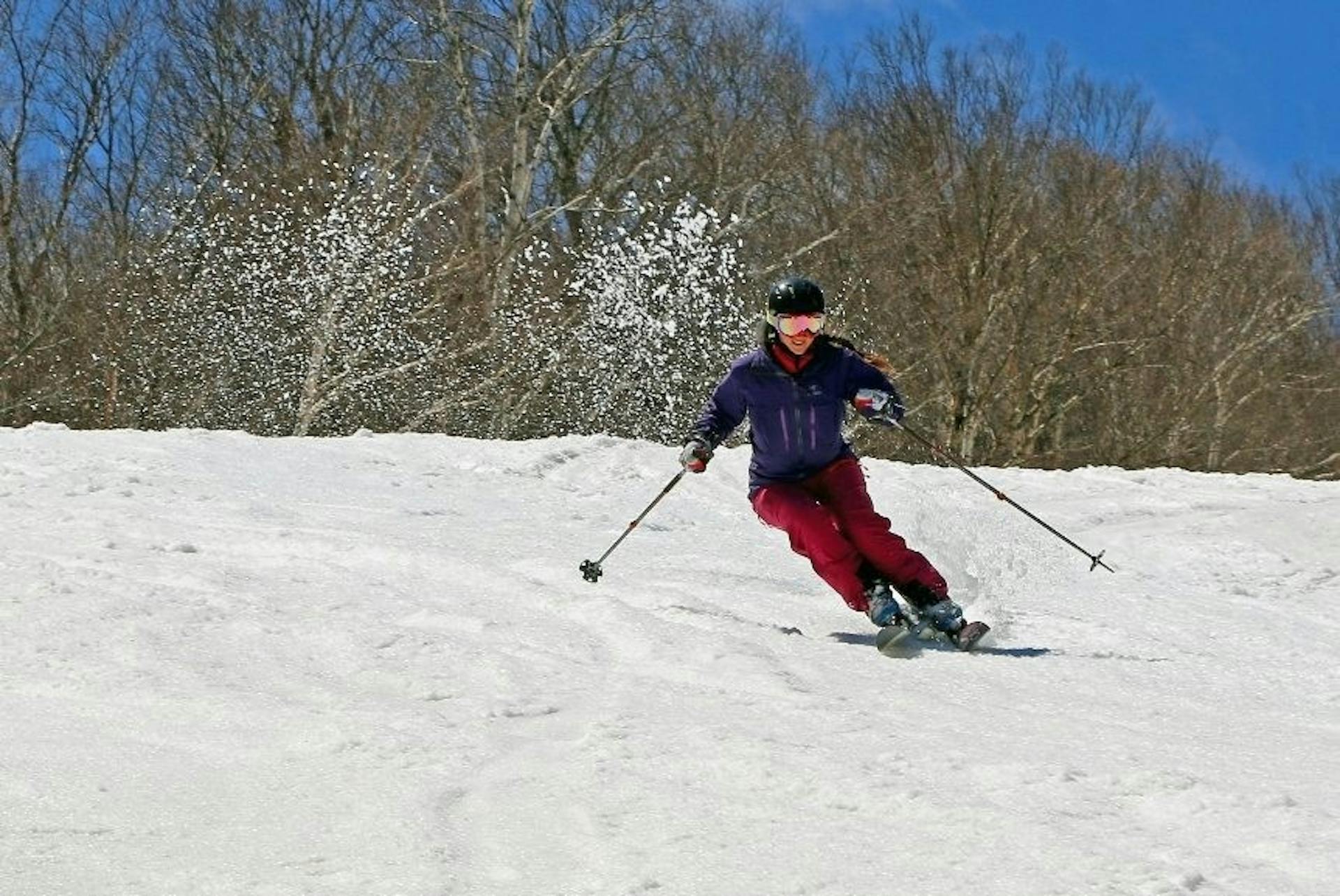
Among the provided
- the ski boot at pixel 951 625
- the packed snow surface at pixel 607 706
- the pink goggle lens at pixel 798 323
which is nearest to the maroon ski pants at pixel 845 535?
the ski boot at pixel 951 625

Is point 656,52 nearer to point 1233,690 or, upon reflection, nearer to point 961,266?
point 961,266

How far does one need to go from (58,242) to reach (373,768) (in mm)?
20859

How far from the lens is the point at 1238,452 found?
81.6 feet

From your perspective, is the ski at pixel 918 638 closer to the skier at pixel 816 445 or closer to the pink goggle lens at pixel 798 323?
the skier at pixel 816 445

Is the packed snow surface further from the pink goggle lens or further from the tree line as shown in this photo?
the tree line

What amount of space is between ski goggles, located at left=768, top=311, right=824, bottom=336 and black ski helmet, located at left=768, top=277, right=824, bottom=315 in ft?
0.04

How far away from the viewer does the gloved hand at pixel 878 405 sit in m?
5.82

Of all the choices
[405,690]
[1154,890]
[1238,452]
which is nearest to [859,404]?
[405,690]

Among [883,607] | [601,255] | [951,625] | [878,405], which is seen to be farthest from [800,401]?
[601,255]

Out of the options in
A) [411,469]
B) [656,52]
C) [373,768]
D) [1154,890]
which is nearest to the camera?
[1154,890]

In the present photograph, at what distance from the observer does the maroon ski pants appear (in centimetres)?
582

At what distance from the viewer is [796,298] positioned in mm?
5750

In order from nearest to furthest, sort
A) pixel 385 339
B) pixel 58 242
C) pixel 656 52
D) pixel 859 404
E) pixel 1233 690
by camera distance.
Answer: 1. pixel 1233 690
2. pixel 859 404
3. pixel 385 339
4. pixel 58 242
5. pixel 656 52

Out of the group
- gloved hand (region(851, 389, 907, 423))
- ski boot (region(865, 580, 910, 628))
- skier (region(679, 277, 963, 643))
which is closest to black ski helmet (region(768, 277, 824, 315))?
skier (region(679, 277, 963, 643))
